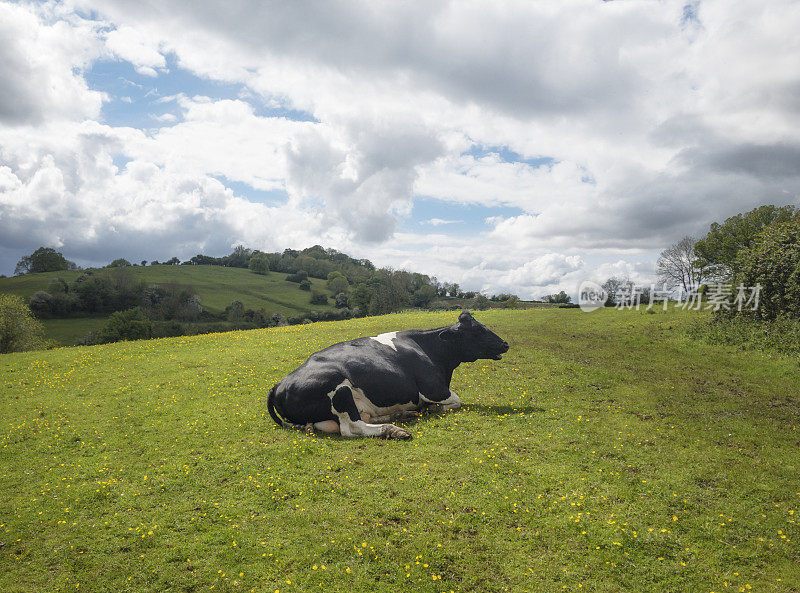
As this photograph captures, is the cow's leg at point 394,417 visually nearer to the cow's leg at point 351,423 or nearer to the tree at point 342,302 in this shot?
the cow's leg at point 351,423

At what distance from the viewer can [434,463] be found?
850cm

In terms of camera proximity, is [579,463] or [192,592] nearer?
[192,592]

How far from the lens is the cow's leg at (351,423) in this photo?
988 cm

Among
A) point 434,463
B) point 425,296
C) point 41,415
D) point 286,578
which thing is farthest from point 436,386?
point 425,296

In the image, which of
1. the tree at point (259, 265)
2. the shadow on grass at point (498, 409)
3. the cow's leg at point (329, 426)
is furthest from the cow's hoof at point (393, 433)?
the tree at point (259, 265)

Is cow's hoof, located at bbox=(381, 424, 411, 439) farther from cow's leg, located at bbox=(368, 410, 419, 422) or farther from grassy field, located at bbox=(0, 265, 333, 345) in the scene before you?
grassy field, located at bbox=(0, 265, 333, 345)

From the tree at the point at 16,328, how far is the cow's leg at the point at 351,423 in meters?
35.5

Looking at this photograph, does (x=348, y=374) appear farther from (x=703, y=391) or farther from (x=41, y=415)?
(x=703, y=391)

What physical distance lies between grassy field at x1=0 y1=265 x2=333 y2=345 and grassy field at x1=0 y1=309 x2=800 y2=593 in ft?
233

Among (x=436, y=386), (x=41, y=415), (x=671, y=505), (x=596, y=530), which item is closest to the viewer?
(x=596, y=530)

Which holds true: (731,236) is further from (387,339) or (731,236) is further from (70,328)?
(70,328)

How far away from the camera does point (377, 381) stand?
1054cm

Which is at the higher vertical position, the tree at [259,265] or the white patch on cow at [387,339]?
the tree at [259,265]

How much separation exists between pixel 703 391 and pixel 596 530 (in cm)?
1188
